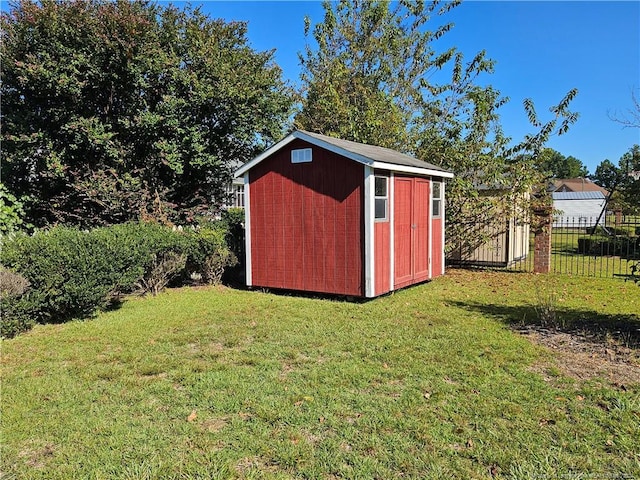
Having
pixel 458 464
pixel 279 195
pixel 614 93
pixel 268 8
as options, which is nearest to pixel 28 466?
pixel 458 464

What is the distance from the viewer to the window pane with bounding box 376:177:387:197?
25.3ft

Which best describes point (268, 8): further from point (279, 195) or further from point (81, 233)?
point (81, 233)

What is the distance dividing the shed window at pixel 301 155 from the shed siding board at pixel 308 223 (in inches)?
3.5

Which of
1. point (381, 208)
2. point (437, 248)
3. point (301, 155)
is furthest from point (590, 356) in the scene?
point (437, 248)

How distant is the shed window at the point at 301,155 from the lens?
8078 mm

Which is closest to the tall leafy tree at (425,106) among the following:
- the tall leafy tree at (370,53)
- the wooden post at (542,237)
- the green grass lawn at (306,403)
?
the tall leafy tree at (370,53)

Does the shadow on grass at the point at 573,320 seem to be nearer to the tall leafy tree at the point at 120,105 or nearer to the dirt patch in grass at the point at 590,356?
the dirt patch in grass at the point at 590,356

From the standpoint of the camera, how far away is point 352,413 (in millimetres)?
3408

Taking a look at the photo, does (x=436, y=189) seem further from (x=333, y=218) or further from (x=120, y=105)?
(x=120, y=105)

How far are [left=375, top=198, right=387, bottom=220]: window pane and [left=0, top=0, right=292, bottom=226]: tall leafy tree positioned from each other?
561 cm

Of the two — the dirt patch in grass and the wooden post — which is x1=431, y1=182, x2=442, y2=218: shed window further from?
the dirt patch in grass

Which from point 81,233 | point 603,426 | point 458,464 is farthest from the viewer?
point 81,233

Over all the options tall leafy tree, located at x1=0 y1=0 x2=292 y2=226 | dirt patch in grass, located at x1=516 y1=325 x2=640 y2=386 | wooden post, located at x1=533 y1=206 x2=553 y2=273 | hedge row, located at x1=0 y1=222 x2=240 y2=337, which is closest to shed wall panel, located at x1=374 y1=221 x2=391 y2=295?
dirt patch in grass, located at x1=516 y1=325 x2=640 y2=386

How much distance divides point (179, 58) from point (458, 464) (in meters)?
11.0
